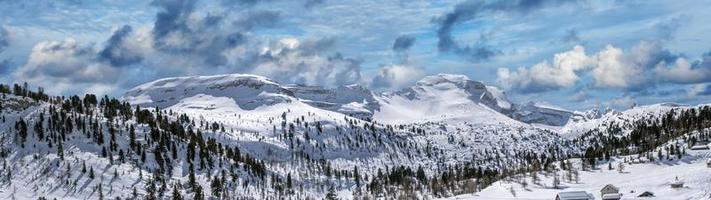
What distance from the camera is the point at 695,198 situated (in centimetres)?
18888
